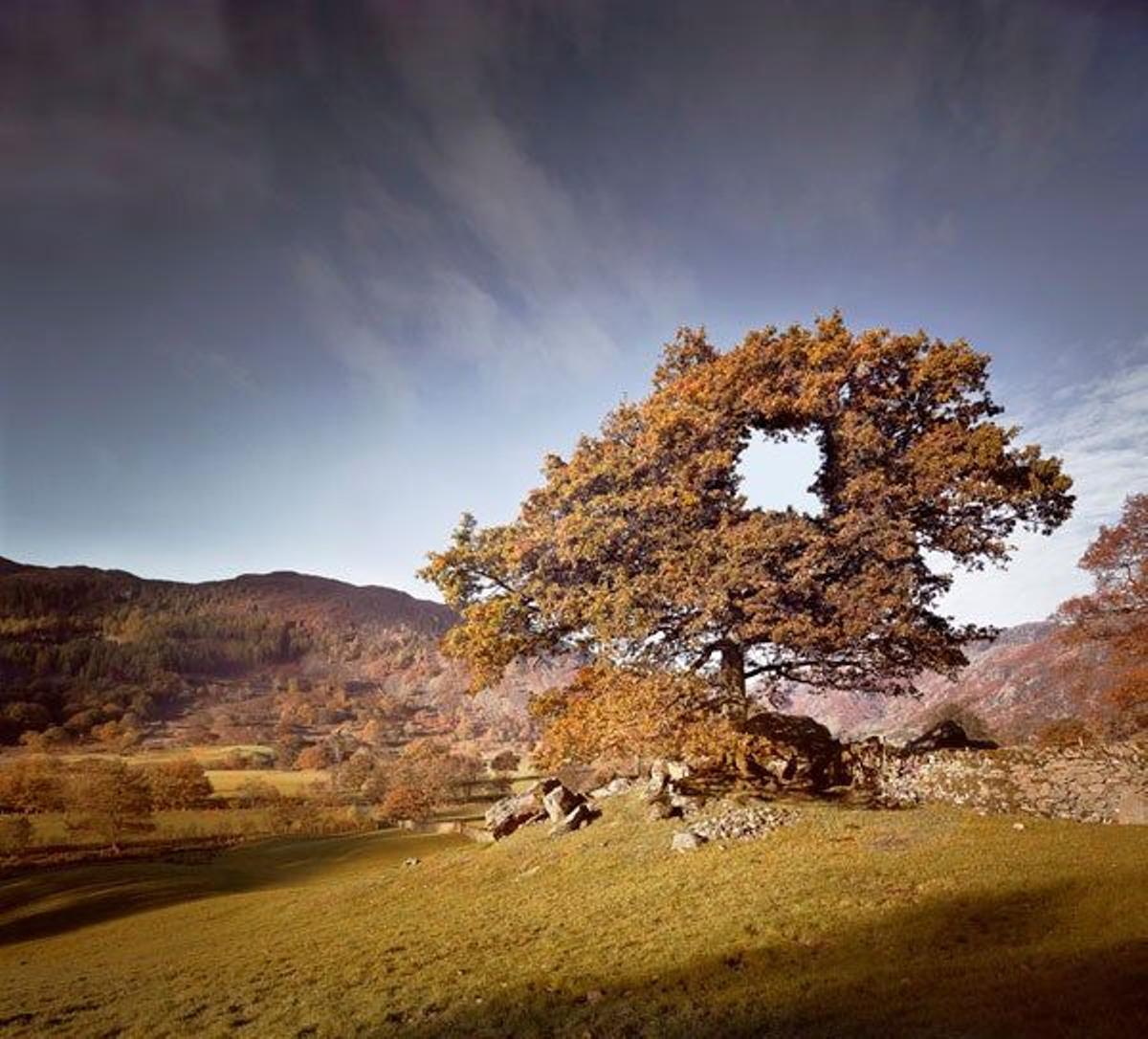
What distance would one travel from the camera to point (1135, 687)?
31062 mm

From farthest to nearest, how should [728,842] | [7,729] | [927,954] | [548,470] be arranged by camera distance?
[7,729] < [548,470] < [728,842] < [927,954]

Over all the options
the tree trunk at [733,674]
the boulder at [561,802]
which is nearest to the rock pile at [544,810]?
the boulder at [561,802]

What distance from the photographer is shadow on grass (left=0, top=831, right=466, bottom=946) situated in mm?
31584

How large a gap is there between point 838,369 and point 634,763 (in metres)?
15.1

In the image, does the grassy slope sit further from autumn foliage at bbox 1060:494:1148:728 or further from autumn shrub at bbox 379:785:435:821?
autumn shrub at bbox 379:785:435:821

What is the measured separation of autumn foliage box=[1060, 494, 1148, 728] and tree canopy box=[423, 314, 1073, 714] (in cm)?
1762

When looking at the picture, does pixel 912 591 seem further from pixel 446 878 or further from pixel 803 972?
pixel 446 878

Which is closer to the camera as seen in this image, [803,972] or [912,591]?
[803,972]

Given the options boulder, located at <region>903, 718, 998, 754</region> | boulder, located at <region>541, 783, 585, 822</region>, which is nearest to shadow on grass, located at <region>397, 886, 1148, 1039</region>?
boulder, located at <region>541, 783, 585, 822</region>

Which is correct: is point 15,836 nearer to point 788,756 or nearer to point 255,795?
point 255,795

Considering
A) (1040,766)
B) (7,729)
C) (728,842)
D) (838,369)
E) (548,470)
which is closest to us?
(728,842)

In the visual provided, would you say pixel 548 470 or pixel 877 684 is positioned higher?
pixel 548 470

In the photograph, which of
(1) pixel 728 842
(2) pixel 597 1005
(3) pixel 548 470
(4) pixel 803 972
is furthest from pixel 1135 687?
(2) pixel 597 1005

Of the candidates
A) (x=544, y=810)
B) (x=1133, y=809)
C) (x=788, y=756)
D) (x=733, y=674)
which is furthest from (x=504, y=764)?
(x=1133, y=809)
